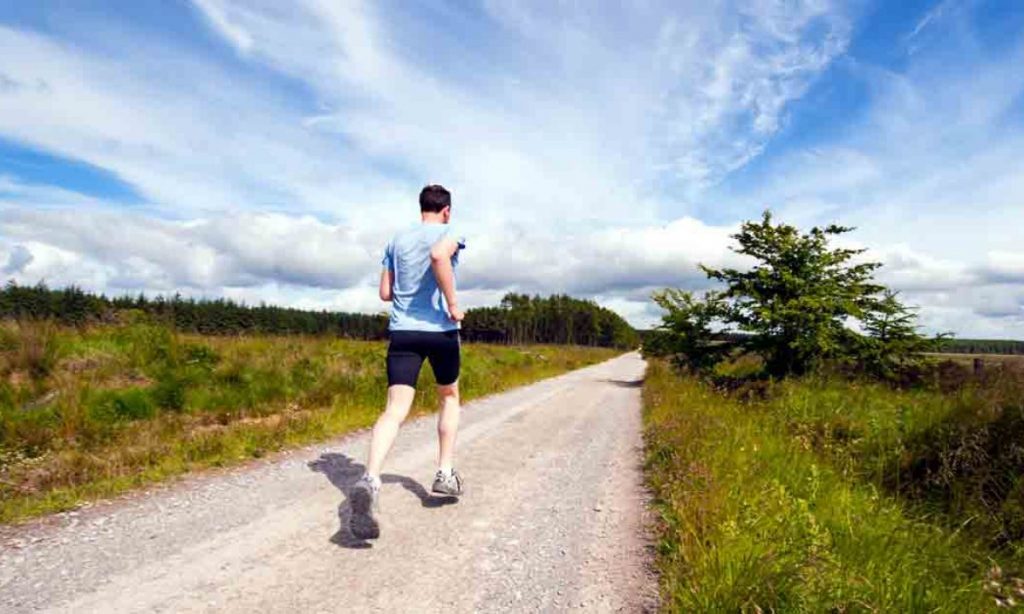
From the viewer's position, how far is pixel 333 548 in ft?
11.0

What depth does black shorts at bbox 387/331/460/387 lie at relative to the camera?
387 cm

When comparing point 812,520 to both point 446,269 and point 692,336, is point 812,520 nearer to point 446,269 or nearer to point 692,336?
point 446,269

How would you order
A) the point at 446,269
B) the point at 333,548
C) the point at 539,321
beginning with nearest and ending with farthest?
1. the point at 333,548
2. the point at 446,269
3. the point at 539,321

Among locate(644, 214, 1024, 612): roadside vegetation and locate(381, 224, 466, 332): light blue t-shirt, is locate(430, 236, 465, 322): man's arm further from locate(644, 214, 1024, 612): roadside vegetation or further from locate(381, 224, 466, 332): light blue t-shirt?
locate(644, 214, 1024, 612): roadside vegetation

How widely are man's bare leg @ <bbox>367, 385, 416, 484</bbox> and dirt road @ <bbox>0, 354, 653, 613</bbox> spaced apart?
1.59 ft

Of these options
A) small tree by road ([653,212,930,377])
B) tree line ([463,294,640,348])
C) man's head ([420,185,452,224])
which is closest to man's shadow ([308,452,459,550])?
man's head ([420,185,452,224])

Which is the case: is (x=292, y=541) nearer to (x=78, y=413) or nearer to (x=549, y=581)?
(x=549, y=581)

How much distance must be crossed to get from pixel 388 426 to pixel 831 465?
5306 mm

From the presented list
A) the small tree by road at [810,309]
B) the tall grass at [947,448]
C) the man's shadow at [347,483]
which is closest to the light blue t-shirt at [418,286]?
the man's shadow at [347,483]

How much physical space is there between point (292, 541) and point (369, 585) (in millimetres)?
859

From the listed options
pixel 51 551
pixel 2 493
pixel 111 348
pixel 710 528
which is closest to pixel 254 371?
pixel 111 348

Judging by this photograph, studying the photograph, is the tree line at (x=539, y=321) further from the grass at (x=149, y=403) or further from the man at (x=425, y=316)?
the man at (x=425, y=316)

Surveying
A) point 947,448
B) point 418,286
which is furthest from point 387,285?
point 947,448

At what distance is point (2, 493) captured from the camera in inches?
169
